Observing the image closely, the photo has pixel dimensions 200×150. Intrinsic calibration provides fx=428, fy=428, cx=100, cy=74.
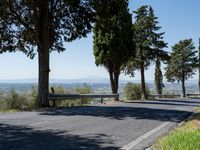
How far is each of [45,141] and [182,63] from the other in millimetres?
71320

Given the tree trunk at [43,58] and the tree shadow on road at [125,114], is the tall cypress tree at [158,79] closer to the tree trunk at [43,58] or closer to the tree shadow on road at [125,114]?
the tree trunk at [43,58]

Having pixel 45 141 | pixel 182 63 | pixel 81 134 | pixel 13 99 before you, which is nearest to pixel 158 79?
pixel 182 63

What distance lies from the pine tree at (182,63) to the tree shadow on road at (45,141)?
6759 cm

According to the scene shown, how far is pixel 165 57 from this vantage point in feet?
180

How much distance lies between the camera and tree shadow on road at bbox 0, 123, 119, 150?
9.74 metres

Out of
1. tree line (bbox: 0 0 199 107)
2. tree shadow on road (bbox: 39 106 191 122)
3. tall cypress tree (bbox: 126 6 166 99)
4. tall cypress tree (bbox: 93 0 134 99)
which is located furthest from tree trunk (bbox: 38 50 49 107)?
tall cypress tree (bbox: 126 6 166 99)

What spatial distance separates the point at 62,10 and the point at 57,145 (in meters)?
17.6

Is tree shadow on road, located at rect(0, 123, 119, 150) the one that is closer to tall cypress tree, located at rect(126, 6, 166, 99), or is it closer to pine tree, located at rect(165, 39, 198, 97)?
tall cypress tree, located at rect(126, 6, 166, 99)

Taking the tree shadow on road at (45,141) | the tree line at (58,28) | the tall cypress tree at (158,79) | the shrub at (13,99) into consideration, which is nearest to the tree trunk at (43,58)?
the tree line at (58,28)

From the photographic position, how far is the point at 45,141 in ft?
34.5

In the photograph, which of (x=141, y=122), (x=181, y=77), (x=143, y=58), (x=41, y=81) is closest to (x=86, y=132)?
(x=141, y=122)

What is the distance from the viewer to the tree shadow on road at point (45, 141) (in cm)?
974

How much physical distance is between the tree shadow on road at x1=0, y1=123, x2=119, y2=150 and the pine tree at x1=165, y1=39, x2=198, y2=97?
6759 cm

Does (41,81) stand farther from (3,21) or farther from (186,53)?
(186,53)
